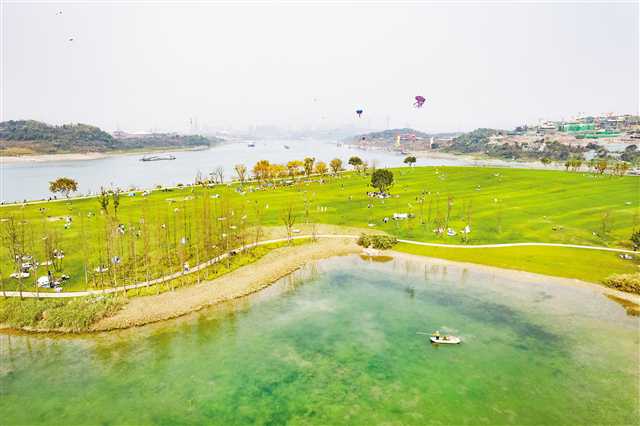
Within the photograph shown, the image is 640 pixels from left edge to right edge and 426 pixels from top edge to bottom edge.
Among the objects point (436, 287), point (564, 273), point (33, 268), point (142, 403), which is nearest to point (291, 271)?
point (436, 287)

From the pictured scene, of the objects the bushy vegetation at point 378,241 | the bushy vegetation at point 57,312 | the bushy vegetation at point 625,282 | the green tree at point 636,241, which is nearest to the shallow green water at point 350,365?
the bushy vegetation at point 57,312

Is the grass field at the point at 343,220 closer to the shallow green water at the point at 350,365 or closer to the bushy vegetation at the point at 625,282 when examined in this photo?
the bushy vegetation at the point at 625,282

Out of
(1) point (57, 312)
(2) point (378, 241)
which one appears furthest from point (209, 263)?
(2) point (378, 241)

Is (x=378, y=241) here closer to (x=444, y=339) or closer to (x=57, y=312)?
(x=444, y=339)

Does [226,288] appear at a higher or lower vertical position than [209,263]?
lower

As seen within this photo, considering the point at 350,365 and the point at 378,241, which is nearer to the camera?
the point at 350,365

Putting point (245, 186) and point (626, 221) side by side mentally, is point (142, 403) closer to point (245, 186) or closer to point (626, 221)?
point (626, 221)

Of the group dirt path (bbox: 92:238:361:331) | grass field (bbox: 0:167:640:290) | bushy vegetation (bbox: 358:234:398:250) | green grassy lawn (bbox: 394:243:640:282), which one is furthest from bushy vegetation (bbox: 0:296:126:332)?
green grassy lawn (bbox: 394:243:640:282)
